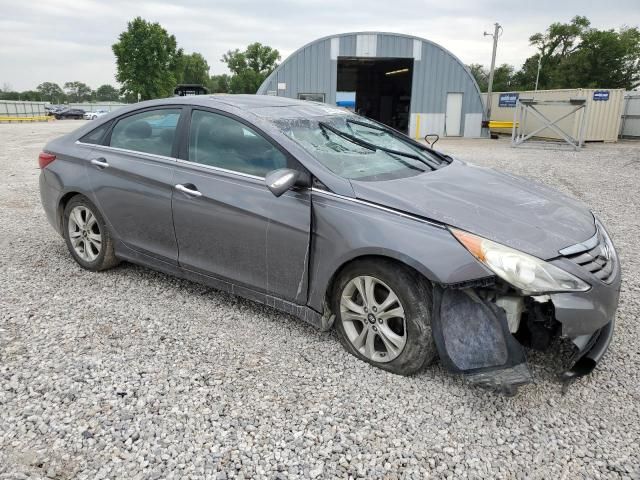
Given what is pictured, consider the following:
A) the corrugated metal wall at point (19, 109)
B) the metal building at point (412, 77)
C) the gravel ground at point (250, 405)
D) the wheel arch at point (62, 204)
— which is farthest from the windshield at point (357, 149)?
the corrugated metal wall at point (19, 109)

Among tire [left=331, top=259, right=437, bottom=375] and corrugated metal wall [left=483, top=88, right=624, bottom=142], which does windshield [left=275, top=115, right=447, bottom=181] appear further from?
corrugated metal wall [left=483, top=88, right=624, bottom=142]

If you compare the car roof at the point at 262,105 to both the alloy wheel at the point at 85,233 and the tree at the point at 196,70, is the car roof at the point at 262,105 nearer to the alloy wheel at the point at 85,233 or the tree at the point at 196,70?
the alloy wheel at the point at 85,233

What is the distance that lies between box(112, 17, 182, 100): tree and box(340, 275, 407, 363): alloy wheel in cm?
5958

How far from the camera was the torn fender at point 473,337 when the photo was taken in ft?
8.59

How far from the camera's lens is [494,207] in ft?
9.64

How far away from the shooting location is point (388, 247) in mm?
2748

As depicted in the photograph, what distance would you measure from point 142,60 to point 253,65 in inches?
1234

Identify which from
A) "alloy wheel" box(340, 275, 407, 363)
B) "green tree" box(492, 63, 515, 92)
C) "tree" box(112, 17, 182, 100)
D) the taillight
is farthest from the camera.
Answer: "green tree" box(492, 63, 515, 92)

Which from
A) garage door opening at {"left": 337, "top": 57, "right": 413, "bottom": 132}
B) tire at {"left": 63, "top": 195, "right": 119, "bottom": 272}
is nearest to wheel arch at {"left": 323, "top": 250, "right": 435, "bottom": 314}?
tire at {"left": 63, "top": 195, "right": 119, "bottom": 272}

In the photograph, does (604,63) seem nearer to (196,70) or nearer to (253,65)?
(253,65)

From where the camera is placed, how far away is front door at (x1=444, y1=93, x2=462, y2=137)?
85.6 ft

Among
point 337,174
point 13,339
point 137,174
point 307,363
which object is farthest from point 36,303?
point 337,174

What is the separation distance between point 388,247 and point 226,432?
1.26 metres

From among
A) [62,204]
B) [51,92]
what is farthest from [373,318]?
[51,92]
